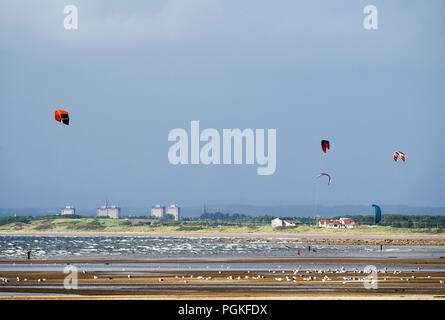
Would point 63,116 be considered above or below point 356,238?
above

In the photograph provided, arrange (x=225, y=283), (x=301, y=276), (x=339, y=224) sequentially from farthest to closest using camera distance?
1. (x=339, y=224)
2. (x=301, y=276)
3. (x=225, y=283)

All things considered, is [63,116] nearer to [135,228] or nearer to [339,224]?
[339,224]

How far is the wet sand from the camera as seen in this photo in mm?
28047

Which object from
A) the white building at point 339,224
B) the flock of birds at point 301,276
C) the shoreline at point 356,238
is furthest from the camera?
the white building at point 339,224

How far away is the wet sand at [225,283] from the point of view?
28.0 meters

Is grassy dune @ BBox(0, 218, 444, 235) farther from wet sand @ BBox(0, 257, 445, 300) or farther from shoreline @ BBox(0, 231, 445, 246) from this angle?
wet sand @ BBox(0, 257, 445, 300)

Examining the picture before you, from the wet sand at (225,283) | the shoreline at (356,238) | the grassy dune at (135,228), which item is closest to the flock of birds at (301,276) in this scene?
the wet sand at (225,283)

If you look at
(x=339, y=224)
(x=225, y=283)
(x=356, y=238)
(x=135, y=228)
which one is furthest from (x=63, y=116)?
(x=135, y=228)

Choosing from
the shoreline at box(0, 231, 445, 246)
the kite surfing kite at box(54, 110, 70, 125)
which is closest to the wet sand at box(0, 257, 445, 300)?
the kite surfing kite at box(54, 110, 70, 125)

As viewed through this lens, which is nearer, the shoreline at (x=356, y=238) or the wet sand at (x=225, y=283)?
the wet sand at (x=225, y=283)

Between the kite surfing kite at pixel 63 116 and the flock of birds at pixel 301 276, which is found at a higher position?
the kite surfing kite at pixel 63 116

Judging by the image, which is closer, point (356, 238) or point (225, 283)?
point (225, 283)

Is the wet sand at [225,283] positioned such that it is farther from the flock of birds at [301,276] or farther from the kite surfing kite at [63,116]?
the kite surfing kite at [63,116]

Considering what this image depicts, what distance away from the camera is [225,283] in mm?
32938
